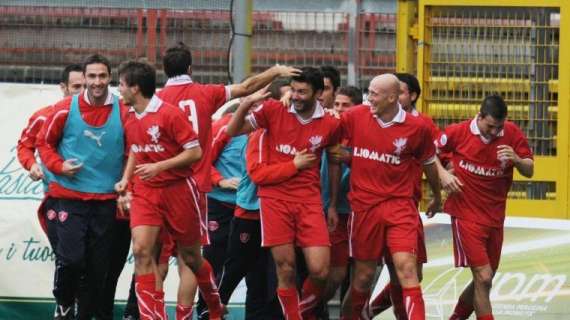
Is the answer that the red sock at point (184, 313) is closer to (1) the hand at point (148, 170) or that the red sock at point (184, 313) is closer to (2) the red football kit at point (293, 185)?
(2) the red football kit at point (293, 185)

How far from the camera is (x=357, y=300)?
596 inches

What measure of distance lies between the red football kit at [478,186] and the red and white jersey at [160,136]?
2.50 m

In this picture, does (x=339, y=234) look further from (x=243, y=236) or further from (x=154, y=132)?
(x=154, y=132)

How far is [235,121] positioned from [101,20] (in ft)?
12.3

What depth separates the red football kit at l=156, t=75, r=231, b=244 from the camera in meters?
15.2

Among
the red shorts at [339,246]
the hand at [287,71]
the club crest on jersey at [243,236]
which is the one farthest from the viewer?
the red shorts at [339,246]

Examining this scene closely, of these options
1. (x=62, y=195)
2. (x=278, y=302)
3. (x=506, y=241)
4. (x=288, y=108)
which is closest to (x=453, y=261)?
(x=506, y=241)

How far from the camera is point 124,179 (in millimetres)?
14555

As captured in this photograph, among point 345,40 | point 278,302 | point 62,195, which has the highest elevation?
point 345,40

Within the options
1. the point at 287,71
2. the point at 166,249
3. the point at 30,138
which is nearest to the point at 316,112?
the point at 287,71

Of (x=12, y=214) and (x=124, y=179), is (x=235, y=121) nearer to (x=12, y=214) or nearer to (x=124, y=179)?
(x=124, y=179)

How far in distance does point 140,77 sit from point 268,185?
4.44 ft

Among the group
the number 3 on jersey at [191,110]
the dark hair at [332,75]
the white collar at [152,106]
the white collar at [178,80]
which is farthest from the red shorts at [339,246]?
the white collar at [152,106]

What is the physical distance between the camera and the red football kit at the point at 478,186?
15.5 meters
